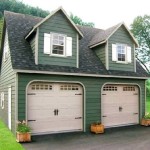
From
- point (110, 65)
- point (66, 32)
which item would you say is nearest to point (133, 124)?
point (110, 65)

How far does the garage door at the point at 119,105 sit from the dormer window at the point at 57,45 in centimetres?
344

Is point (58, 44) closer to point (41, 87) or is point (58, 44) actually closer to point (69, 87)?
point (69, 87)

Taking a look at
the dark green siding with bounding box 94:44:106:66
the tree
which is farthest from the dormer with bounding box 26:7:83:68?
the tree

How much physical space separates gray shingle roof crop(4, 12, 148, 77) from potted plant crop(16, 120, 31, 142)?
2796 millimetres

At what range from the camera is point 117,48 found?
51.4ft

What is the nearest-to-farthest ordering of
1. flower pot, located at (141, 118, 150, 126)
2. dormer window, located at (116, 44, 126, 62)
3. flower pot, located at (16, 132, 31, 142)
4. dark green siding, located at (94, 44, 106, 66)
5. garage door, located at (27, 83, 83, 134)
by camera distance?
flower pot, located at (16, 132, 31, 142) → garage door, located at (27, 83, 83, 134) → dark green siding, located at (94, 44, 106, 66) → flower pot, located at (141, 118, 150, 126) → dormer window, located at (116, 44, 126, 62)

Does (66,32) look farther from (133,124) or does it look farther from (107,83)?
(133,124)

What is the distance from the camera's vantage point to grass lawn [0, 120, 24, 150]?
1003 cm

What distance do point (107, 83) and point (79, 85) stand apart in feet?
6.34

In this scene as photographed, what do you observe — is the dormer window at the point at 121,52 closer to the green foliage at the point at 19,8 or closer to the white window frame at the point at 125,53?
the white window frame at the point at 125,53

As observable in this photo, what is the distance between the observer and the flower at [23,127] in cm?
1124

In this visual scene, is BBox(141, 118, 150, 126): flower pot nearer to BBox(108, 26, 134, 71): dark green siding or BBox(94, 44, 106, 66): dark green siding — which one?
BBox(108, 26, 134, 71): dark green siding

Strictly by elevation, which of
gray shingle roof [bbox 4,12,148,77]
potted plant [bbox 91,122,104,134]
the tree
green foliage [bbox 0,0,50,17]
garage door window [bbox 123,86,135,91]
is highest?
green foliage [bbox 0,0,50,17]

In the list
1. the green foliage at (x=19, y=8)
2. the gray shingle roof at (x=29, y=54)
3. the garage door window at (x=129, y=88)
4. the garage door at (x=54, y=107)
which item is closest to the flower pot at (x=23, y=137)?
the garage door at (x=54, y=107)
